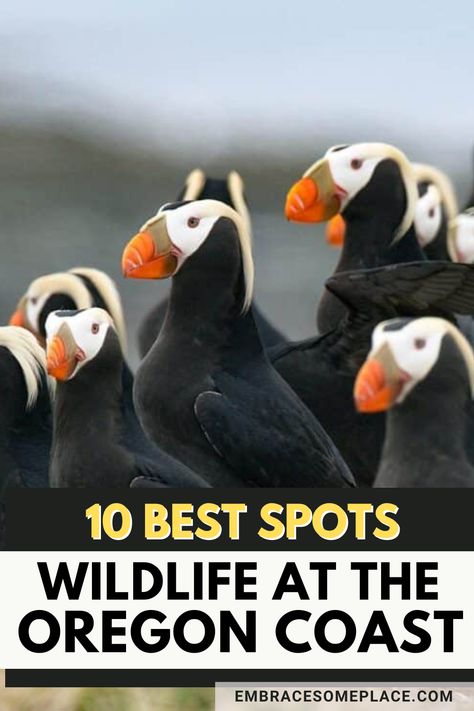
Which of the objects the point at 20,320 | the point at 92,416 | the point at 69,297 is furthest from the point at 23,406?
the point at 20,320

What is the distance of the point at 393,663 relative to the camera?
17.4 feet

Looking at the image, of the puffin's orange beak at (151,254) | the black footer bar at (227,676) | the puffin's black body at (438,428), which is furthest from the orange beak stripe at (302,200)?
the black footer bar at (227,676)

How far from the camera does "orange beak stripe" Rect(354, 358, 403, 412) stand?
16.0 feet

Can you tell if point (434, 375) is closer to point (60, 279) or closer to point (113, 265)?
point (60, 279)

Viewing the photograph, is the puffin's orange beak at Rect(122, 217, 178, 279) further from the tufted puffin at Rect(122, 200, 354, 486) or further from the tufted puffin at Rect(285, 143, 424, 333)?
the tufted puffin at Rect(285, 143, 424, 333)

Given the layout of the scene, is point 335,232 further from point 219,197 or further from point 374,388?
point 374,388

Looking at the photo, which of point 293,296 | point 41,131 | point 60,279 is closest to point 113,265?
point 293,296

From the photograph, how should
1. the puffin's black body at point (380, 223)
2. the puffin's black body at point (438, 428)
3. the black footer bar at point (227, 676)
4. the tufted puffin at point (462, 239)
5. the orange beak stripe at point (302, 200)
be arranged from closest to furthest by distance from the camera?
the puffin's black body at point (438, 428) < the black footer bar at point (227, 676) < the orange beak stripe at point (302, 200) < the puffin's black body at point (380, 223) < the tufted puffin at point (462, 239)

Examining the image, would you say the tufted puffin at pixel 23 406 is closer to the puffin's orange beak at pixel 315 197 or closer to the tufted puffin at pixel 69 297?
the tufted puffin at pixel 69 297

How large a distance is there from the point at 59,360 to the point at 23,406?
19.1 inches

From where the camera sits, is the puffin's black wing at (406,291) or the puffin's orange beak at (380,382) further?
the puffin's black wing at (406,291)

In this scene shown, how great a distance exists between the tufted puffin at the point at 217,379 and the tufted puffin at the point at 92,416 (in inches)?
10.0

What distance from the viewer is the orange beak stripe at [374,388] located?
487 centimetres

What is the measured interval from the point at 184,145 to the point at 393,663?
16394mm
